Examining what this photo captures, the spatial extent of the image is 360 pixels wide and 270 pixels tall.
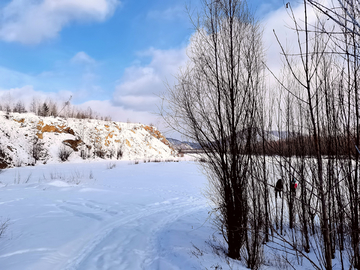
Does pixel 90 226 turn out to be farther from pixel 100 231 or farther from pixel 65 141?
pixel 65 141

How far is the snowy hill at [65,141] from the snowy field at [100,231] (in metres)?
13.1

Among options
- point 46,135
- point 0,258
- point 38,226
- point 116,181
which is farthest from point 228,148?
point 46,135

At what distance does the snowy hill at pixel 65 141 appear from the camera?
20.2 meters

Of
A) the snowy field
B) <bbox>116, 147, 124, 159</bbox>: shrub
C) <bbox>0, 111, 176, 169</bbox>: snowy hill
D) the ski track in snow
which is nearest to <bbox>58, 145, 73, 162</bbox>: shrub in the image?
<bbox>0, 111, 176, 169</bbox>: snowy hill

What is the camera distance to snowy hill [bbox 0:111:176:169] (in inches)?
795

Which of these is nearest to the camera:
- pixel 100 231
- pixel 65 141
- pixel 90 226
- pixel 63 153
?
pixel 100 231

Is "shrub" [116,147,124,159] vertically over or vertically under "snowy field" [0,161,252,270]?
over

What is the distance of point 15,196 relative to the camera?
787 centimetres

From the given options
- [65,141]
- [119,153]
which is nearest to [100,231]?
[65,141]

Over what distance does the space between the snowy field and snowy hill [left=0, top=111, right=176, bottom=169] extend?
515 inches

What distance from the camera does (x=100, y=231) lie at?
17.5 ft

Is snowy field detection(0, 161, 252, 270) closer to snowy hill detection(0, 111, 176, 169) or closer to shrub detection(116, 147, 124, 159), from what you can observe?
snowy hill detection(0, 111, 176, 169)

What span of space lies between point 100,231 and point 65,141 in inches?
843

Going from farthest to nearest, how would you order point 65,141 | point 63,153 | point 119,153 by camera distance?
1. point 119,153
2. point 65,141
3. point 63,153
